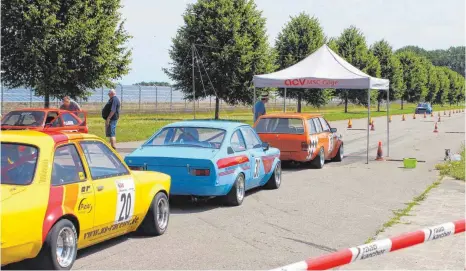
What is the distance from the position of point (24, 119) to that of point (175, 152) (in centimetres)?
991

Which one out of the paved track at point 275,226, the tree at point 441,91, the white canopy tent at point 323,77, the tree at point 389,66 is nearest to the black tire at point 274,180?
the paved track at point 275,226

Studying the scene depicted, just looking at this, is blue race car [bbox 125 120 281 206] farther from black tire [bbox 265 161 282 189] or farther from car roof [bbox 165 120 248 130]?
black tire [bbox 265 161 282 189]

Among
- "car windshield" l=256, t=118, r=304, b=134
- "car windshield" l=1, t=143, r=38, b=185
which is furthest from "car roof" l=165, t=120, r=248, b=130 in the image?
"car windshield" l=1, t=143, r=38, b=185

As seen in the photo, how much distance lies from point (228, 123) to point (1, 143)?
5711 millimetres

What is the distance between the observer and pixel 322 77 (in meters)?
21.0

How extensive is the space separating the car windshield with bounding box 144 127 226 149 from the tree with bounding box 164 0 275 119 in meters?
34.5

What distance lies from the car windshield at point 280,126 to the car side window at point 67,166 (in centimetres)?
1000

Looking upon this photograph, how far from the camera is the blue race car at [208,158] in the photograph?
1044cm

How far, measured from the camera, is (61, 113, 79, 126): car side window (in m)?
19.9

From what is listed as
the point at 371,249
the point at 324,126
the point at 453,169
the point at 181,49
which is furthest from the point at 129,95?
the point at 371,249

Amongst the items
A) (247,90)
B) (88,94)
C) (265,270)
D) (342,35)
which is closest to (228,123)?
(265,270)

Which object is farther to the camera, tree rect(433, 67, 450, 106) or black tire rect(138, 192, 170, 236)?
tree rect(433, 67, 450, 106)

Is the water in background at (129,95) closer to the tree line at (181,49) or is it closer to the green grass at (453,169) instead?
the tree line at (181,49)

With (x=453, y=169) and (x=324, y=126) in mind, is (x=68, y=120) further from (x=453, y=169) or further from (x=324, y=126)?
(x=453, y=169)
